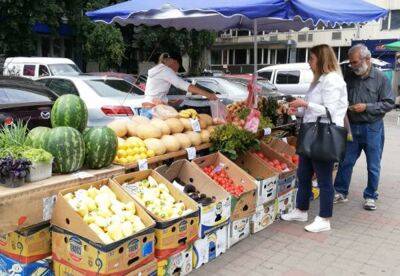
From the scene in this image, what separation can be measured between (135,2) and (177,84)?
1.17 meters

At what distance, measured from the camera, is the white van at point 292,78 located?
16031mm

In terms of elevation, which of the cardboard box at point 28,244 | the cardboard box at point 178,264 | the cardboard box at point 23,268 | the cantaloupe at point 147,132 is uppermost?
the cantaloupe at point 147,132

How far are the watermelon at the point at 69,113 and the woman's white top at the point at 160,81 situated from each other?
1752 mm

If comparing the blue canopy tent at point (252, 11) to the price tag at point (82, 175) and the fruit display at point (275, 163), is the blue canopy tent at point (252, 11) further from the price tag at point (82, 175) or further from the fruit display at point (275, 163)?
the price tag at point (82, 175)

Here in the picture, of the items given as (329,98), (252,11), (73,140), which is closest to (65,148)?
(73,140)

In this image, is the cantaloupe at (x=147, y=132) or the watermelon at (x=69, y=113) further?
the cantaloupe at (x=147, y=132)

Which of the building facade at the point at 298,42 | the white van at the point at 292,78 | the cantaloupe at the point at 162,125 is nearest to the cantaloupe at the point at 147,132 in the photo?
the cantaloupe at the point at 162,125

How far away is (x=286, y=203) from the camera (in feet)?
17.6

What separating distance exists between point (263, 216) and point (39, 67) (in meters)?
12.3

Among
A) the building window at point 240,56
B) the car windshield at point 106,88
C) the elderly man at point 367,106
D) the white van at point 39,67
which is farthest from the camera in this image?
the building window at point 240,56

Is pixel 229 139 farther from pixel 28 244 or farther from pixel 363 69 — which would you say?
pixel 28 244

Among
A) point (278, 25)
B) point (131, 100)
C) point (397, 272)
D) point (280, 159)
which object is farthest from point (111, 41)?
point (397, 272)

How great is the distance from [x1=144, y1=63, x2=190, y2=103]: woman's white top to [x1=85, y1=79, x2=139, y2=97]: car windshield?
300cm

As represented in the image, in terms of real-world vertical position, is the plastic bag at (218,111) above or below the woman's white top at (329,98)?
below
